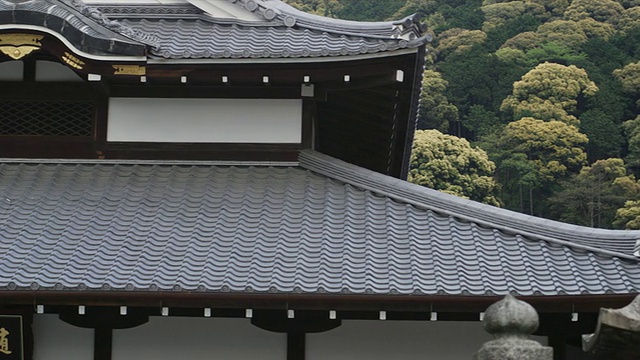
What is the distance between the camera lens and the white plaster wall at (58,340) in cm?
895

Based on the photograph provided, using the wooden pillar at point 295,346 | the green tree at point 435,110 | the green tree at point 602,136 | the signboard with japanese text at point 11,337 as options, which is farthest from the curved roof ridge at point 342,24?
the green tree at point 435,110

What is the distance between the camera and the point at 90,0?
11.8m

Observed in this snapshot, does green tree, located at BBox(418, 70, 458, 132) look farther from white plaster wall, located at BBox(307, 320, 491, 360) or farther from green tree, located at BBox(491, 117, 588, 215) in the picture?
white plaster wall, located at BBox(307, 320, 491, 360)

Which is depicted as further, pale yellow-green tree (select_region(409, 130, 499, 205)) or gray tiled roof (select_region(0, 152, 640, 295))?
pale yellow-green tree (select_region(409, 130, 499, 205))

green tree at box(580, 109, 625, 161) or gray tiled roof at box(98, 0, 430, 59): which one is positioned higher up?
gray tiled roof at box(98, 0, 430, 59)

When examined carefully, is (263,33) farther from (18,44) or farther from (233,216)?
(18,44)

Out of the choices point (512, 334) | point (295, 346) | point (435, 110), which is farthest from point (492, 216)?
point (435, 110)

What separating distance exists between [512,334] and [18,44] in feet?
21.9

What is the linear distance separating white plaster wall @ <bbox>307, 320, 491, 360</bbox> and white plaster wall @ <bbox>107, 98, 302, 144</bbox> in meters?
2.48

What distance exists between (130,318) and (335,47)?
3.67 m

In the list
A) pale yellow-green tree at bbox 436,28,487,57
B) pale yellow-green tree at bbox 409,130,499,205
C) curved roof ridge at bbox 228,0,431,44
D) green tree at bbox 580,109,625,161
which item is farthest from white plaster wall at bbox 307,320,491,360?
pale yellow-green tree at bbox 436,28,487,57

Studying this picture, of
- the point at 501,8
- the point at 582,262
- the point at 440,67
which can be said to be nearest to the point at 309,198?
the point at 582,262

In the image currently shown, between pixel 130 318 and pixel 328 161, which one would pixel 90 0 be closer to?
pixel 328 161

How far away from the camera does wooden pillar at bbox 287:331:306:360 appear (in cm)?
881
